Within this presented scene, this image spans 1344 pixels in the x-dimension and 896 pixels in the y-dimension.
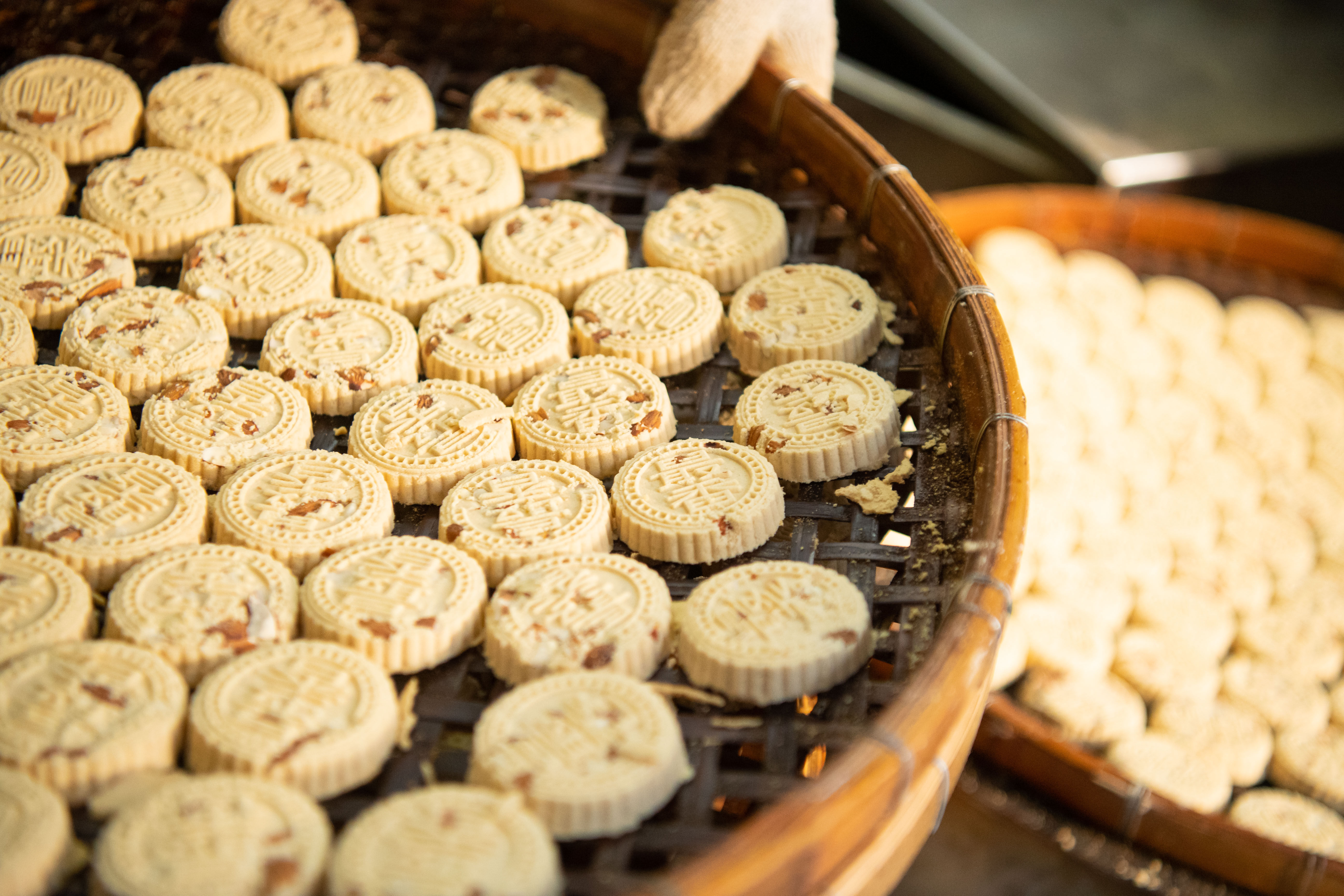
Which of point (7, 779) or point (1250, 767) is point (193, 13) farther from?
point (1250, 767)

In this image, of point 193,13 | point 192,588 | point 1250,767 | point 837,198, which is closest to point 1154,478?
point 1250,767

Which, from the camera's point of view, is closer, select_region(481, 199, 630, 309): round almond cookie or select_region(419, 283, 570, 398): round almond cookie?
select_region(419, 283, 570, 398): round almond cookie

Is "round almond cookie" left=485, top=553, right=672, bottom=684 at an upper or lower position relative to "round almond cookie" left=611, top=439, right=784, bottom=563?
lower

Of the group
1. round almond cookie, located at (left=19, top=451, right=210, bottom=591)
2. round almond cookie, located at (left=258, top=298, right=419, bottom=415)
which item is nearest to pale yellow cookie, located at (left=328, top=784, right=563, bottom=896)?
round almond cookie, located at (left=19, top=451, right=210, bottom=591)

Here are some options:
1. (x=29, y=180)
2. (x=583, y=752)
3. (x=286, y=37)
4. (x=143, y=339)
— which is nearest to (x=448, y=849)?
(x=583, y=752)

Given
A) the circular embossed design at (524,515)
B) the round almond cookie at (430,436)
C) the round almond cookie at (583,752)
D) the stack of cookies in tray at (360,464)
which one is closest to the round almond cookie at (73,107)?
the stack of cookies in tray at (360,464)

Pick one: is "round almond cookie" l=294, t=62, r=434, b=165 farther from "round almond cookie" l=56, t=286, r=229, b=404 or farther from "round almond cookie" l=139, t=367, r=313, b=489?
"round almond cookie" l=139, t=367, r=313, b=489

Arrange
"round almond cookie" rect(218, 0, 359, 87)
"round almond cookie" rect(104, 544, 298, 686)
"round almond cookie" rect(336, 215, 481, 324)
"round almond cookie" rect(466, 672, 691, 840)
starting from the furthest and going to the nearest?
"round almond cookie" rect(218, 0, 359, 87), "round almond cookie" rect(336, 215, 481, 324), "round almond cookie" rect(104, 544, 298, 686), "round almond cookie" rect(466, 672, 691, 840)

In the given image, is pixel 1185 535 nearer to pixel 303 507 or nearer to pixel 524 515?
pixel 524 515

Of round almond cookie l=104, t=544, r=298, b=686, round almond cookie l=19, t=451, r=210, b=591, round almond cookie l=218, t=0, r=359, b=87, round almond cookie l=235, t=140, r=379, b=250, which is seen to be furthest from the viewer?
round almond cookie l=218, t=0, r=359, b=87
